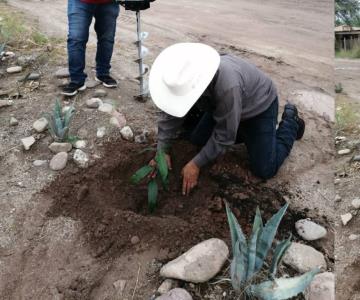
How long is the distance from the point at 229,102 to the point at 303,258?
2.72ft

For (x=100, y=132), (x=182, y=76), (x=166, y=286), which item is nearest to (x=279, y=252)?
(x=166, y=286)

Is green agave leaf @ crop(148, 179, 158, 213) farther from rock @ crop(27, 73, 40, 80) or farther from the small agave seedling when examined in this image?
rock @ crop(27, 73, 40, 80)

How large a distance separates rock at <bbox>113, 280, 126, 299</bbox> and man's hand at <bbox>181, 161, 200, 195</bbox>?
0.67 meters

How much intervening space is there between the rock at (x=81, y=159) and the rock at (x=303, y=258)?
53.2 inches

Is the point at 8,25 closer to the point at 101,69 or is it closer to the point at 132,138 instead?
the point at 101,69

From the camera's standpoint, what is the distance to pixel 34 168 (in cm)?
290

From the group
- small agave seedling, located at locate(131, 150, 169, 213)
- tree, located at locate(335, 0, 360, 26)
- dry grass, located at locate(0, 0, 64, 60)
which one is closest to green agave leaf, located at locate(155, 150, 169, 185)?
small agave seedling, located at locate(131, 150, 169, 213)

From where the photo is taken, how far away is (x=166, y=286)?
6.85 ft

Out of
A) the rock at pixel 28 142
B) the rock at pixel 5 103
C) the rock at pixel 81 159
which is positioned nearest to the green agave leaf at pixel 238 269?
the rock at pixel 81 159

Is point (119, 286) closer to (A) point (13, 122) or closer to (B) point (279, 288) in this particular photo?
(B) point (279, 288)

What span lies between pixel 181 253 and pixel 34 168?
1.19 metres

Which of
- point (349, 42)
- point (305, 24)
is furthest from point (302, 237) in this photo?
point (305, 24)

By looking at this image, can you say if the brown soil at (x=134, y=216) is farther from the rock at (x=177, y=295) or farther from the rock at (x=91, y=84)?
the rock at (x=91, y=84)

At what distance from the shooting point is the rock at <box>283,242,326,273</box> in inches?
→ 85.0
